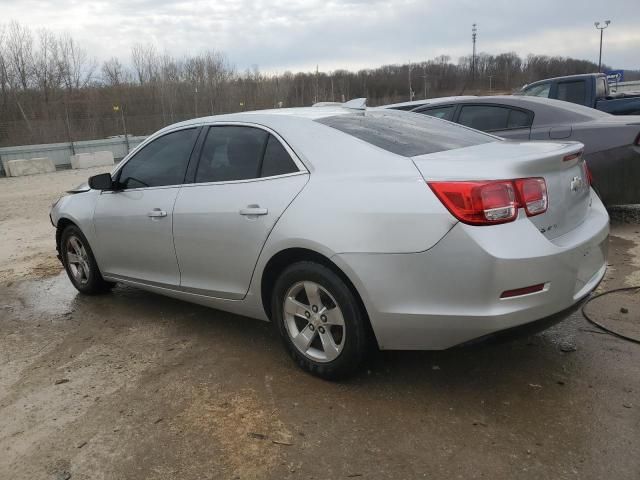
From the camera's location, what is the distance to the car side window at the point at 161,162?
13.4 ft

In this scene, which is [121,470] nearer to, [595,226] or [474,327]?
[474,327]

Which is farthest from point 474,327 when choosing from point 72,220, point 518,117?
point 518,117

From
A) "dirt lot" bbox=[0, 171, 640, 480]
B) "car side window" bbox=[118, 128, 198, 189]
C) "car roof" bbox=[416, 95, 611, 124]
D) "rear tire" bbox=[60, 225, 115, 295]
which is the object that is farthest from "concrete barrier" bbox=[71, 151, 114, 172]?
"dirt lot" bbox=[0, 171, 640, 480]

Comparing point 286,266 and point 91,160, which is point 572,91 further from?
point 91,160

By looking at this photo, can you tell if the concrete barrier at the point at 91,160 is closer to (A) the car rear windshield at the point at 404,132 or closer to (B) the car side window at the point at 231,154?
(B) the car side window at the point at 231,154

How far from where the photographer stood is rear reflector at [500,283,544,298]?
2.56 meters

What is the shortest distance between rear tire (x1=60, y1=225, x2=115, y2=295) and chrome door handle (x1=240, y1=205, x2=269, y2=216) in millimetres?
2234

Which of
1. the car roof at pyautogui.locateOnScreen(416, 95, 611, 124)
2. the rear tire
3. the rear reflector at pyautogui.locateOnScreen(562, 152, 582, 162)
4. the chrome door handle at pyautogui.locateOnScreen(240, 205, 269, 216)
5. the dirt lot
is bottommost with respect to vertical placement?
the dirt lot

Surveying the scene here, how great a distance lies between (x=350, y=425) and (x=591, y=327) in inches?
77.5

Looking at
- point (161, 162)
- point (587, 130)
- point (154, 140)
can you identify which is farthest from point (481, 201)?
point (587, 130)

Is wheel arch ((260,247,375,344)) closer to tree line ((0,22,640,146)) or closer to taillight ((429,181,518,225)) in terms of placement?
taillight ((429,181,518,225))

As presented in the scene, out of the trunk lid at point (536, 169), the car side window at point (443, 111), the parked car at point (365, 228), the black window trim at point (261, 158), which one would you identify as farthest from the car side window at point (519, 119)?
the black window trim at point (261, 158)

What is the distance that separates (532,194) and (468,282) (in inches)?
22.0

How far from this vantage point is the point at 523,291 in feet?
8.47
